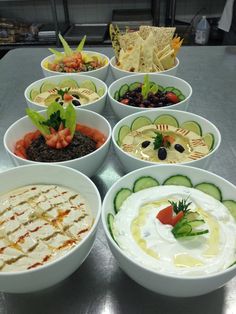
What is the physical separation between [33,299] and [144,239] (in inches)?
12.1

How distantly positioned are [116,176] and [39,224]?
40cm

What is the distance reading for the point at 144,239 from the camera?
2.77ft

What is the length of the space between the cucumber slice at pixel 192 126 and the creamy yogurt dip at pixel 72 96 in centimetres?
44

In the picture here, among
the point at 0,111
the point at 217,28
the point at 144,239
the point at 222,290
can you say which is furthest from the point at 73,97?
the point at 217,28

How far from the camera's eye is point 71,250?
2.46ft

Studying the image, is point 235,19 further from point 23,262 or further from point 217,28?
point 23,262

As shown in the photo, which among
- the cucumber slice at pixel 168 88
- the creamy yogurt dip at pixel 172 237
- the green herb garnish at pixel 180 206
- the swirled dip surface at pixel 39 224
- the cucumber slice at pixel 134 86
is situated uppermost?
the green herb garnish at pixel 180 206

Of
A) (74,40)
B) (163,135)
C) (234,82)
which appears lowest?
(74,40)

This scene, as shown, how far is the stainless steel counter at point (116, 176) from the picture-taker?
817mm

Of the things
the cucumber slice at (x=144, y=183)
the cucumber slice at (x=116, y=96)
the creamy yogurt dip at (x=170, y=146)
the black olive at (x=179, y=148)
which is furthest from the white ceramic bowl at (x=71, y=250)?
the cucumber slice at (x=116, y=96)

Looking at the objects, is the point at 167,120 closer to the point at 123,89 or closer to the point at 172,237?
the point at 123,89

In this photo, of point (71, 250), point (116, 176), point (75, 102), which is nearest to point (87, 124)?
point (75, 102)

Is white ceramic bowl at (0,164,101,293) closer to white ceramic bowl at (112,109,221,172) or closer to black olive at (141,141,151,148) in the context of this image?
white ceramic bowl at (112,109,221,172)

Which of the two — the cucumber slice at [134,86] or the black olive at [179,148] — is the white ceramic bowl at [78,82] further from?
the black olive at [179,148]
